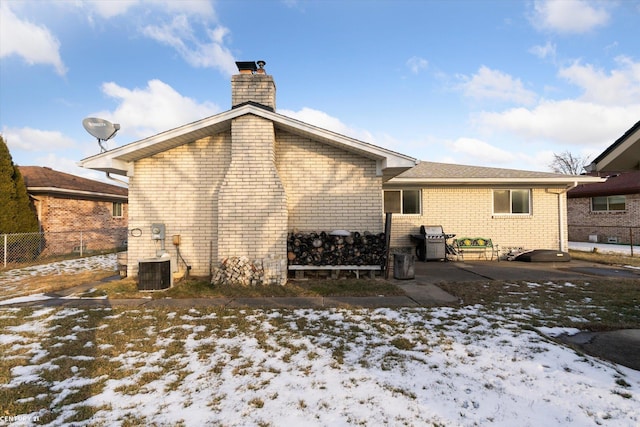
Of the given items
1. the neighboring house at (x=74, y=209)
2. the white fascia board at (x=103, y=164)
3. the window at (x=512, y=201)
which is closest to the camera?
the white fascia board at (x=103, y=164)

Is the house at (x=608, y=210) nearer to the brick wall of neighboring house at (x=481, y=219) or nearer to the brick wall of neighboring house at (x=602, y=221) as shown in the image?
the brick wall of neighboring house at (x=602, y=221)

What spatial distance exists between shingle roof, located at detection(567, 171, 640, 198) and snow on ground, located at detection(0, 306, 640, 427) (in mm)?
17480

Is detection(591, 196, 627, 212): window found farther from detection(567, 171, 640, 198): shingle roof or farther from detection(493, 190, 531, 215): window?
detection(493, 190, 531, 215): window

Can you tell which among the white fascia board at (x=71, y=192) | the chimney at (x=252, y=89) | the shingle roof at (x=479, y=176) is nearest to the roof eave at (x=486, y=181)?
the shingle roof at (x=479, y=176)

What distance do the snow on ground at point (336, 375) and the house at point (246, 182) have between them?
2989 mm

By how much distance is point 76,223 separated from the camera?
1445 centimetres

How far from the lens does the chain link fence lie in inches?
429

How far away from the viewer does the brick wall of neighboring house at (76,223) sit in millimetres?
13188

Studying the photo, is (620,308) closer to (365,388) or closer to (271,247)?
(365,388)

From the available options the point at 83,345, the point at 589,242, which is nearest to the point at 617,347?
the point at 83,345

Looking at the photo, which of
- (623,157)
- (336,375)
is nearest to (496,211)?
(623,157)

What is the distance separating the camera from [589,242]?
17.7 meters

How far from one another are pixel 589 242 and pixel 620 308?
16.6 meters

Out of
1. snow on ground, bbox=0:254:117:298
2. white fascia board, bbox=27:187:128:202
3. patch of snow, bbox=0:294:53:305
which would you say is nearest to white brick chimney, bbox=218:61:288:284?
patch of snow, bbox=0:294:53:305
